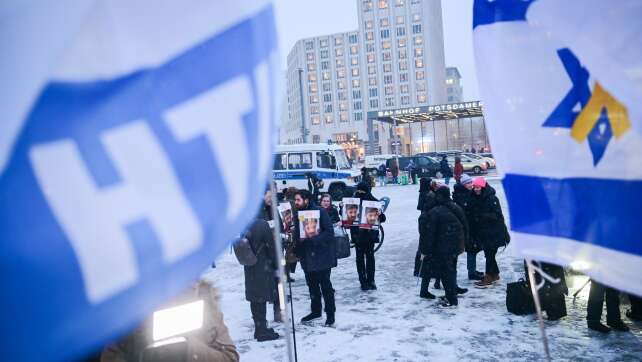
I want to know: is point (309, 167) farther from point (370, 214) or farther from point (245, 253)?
point (245, 253)

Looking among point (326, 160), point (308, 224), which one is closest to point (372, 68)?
point (326, 160)

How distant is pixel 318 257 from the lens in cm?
534

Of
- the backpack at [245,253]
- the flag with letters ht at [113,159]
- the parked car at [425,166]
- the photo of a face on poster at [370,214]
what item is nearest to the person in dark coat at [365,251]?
the photo of a face on poster at [370,214]

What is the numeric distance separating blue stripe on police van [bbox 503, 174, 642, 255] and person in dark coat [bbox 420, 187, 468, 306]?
3.76m

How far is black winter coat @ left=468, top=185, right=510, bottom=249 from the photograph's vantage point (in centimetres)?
651

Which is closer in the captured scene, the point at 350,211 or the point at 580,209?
the point at 580,209

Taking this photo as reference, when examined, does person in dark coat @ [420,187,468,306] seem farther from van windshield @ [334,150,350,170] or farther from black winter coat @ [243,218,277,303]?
van windshield @ [334,150,350,170]

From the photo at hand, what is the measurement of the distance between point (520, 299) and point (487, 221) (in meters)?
1.38

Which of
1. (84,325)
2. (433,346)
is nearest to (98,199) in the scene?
(84,325)

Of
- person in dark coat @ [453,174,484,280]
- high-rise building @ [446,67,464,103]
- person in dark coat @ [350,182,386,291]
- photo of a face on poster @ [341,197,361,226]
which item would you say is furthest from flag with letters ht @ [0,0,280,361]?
high-rise building @ [446,67,464,103]

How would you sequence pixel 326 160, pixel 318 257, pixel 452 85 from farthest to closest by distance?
pixel 452 85 → pixel 326 160 → pixel 318 257

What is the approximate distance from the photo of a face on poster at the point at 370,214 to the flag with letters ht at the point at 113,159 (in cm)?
544

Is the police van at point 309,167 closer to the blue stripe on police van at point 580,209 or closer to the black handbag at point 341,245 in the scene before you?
the black handbag at point 341,245

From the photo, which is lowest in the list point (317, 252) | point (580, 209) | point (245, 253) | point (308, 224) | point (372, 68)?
point (317, 252)
